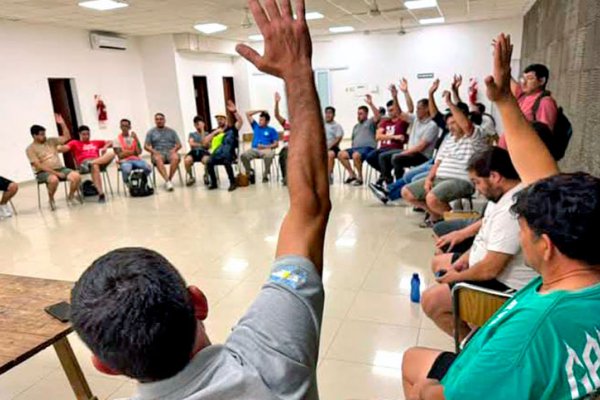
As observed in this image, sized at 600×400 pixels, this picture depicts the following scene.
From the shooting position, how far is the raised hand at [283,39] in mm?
808

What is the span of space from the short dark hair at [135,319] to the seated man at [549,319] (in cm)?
75

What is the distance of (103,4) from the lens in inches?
259

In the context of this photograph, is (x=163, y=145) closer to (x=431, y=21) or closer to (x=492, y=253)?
(x=492, y=253)

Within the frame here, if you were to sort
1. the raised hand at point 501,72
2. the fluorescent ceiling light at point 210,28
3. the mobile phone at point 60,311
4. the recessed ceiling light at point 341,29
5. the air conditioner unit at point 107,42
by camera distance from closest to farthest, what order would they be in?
the raised hand at point 501,72, the mobile phone at point 60,311, the air conditioner unit at point 107,42, the fluorescent ceiling light at point 210,28, the recessed ceiling light at point 341,29

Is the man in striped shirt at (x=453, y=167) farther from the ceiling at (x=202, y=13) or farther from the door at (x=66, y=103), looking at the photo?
the door at (x=66, y=103)

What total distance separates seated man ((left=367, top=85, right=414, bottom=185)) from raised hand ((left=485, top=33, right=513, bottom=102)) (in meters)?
4.33

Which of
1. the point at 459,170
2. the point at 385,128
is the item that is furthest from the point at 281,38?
the point at 385,128

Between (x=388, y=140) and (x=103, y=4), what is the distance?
4628 millimetres

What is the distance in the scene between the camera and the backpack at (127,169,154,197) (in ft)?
21.9

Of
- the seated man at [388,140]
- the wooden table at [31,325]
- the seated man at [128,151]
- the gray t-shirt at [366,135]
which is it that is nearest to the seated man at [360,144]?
the gray t-shirt at [366,135]

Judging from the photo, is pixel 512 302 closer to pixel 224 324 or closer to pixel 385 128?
pixel 224 324

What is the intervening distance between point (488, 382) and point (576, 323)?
0.76ft

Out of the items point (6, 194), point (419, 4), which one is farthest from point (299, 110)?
point (419, 4)

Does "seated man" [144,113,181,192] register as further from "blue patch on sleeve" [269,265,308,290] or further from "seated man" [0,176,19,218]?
"blue patch on sleeve" [269,265,308,290]
